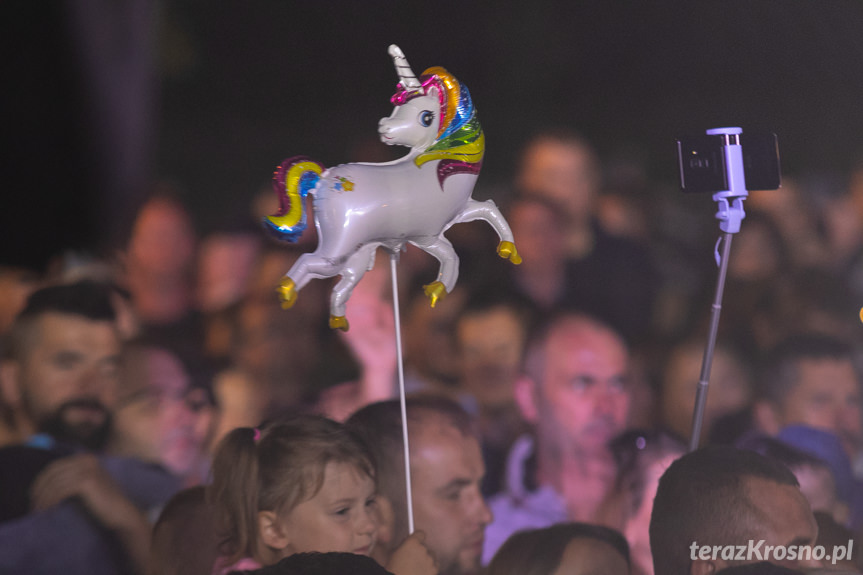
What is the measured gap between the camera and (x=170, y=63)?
7.63ft

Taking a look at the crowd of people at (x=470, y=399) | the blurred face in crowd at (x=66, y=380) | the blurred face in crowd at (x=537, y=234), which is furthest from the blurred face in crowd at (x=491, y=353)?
the blurred face in crowd at (x=66, y=380)

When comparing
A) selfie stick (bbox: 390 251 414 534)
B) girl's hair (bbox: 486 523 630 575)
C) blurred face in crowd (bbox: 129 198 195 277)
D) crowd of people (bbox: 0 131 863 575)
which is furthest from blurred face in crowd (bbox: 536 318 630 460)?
blurred face in crowd (bbox: 129 198 195 277)

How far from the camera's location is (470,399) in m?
1.93

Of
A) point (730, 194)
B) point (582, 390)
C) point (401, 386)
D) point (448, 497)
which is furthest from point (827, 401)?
point (401, 386)

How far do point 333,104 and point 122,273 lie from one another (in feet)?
2.38

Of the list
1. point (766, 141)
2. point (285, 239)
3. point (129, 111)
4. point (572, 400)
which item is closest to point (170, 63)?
point (129, 111)

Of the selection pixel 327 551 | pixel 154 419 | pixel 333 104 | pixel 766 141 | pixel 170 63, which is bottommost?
pixel 327 551

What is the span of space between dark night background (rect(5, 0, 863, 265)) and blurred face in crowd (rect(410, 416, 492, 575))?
0.78 meters

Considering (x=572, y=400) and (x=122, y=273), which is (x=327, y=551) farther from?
(x=122, y=273)

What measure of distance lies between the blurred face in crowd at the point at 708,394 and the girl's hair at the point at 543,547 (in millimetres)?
333

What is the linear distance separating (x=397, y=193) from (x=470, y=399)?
2.39 feet

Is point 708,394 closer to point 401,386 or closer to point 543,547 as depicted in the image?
point 543,547

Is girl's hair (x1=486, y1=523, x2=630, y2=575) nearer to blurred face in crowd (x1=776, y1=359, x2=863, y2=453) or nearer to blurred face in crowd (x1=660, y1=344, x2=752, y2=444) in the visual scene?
blurred face in crowd (x1=660, y1=344, x2=752, y2=444)

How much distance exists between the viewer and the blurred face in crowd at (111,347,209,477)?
194 centimetres
